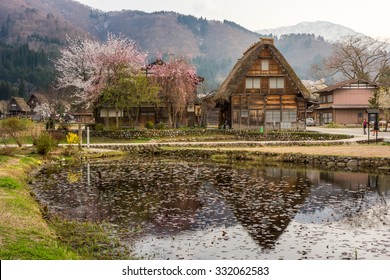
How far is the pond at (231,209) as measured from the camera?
1123cm

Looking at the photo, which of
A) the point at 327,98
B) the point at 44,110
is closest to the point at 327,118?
the point at 327,98

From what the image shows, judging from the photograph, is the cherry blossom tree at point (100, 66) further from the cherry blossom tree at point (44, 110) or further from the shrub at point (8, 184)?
the cherry blossom tree at point (44, 110)

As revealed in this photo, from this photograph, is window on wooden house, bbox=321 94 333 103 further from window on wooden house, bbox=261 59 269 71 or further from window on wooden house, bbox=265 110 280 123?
window on wooden house, bbox=261 59 269 71

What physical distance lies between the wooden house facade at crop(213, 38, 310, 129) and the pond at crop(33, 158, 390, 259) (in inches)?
1029

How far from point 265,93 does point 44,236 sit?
143ft

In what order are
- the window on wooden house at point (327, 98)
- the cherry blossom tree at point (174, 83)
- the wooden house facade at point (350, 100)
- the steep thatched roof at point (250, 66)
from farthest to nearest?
the window on wooden house at point (327, 98)
the wooden house facade at point (350, 100)
the cherry blossom tree at point (174, 83)
the steep thatched roof at point (250, 66)

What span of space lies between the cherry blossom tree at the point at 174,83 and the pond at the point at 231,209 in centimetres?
2645

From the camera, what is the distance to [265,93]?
52000 millimetres

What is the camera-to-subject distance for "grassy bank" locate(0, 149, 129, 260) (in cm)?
919

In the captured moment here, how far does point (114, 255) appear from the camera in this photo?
10.6 metres

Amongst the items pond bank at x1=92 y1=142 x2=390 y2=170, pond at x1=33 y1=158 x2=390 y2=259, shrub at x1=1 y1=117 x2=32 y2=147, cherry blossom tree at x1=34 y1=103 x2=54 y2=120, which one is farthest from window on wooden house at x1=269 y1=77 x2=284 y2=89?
cherry blossom tree at x1=34 y1=103 x2=54 y2=120

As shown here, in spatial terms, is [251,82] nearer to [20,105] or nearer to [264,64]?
[264,64]

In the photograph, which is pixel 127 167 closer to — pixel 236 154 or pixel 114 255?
pixel 236 154

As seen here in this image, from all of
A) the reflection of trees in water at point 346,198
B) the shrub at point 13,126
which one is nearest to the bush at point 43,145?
the shrub at point 13,126
